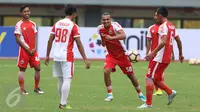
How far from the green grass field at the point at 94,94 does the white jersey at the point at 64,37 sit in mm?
1086


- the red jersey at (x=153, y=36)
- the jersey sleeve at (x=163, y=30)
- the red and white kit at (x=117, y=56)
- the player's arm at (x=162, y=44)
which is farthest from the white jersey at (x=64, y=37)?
the red jersey at (x=153, y=36)

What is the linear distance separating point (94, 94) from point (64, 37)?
380cm

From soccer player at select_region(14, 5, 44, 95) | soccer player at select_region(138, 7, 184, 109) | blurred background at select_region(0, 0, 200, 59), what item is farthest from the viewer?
blurred background at select_region(0, 0, 200, 59)

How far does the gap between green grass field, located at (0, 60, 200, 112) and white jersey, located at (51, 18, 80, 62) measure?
3.56 feet

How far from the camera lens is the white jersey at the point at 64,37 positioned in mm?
12008

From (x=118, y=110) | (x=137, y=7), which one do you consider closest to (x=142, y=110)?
(x=118, y=110)

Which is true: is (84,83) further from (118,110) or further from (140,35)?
(140,35)

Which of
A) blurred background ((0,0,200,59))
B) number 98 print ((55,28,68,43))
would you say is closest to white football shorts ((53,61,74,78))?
number 98 print ((55,28,68,43))

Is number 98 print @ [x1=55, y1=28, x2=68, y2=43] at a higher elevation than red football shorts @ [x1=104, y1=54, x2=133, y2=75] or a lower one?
higher

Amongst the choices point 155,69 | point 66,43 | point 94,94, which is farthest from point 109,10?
point 66,43

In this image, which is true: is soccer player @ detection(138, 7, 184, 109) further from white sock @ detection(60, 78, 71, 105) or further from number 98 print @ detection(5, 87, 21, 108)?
→ number 98 print @ detection(5, 87, 21, 108)

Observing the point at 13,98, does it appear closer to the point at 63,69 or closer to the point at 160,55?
the point at 63,69

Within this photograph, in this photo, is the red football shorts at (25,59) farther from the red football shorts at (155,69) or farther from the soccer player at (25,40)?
the red football shorts at (155,69)

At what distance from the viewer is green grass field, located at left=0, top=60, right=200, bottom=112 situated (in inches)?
485
